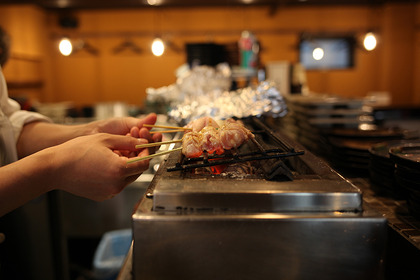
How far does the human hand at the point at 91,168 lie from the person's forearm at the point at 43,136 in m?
0.56

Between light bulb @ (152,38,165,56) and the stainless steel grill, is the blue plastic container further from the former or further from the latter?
light bulb @ (152,38,165,56)

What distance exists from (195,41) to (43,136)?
909cm

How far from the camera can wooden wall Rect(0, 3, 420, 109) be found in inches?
389

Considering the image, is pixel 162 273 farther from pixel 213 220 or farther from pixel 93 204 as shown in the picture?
pixel 93 204

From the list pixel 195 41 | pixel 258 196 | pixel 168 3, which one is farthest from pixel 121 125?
pixel 195 41

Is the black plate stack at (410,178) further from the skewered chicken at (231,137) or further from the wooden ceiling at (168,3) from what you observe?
the wooden ceiling at (168,3)

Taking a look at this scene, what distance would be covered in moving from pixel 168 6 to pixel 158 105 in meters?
7.69

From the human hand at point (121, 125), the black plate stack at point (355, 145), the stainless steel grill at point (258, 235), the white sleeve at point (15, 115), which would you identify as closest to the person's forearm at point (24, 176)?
the stainless steel grill at point (258, 235)

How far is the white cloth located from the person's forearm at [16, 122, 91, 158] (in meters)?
0.04

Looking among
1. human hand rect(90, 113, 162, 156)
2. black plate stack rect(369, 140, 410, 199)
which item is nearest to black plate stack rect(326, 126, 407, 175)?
black plate stack rect(369, 140, 410, 199)

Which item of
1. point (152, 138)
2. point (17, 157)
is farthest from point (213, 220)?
point (17, 157)

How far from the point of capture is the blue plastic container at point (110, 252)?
110 inches

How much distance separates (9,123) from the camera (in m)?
1.48

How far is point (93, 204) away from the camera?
291cm
